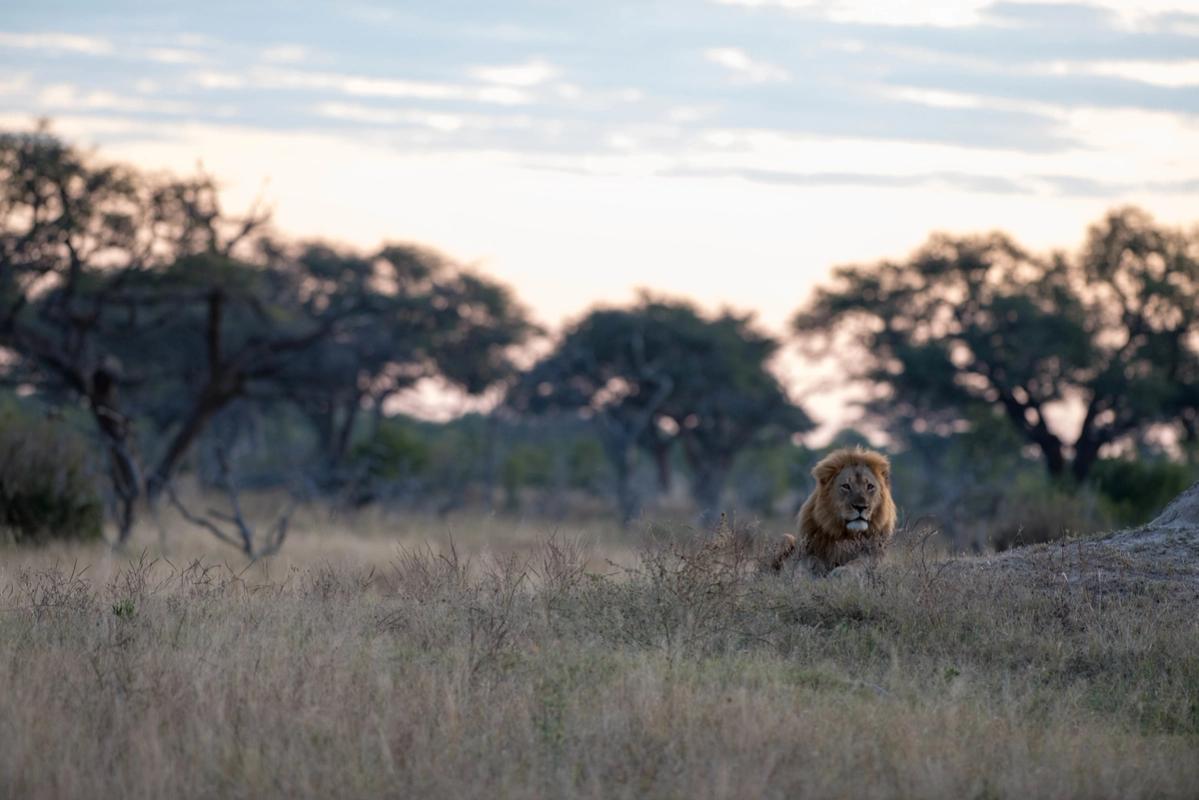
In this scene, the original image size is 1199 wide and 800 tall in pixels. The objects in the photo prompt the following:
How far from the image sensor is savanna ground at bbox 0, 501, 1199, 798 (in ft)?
23.1

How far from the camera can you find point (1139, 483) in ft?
91.8

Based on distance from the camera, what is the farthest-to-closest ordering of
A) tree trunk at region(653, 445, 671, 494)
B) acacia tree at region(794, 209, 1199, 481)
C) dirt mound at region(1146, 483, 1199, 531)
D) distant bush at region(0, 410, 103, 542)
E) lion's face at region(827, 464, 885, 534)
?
tree trunk at region(653, 445, 671, 494) < acacia tree at region(794, 209, 1199, 481) < distant bush at region(0, 410, 103, 542) < dirt mound at region(1146, 483, 1199, 531) < lion's face at region(827, 464, 885, 534)

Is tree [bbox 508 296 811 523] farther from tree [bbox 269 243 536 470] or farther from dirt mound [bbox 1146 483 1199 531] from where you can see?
dirt mound [bbox 1146 483 1199 531]

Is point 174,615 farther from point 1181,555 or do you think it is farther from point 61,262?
point 61,262

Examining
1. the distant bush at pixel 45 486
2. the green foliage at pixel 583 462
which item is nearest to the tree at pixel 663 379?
the green foliage at pixel 583 462

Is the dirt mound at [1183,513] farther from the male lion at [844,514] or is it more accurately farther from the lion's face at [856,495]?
the lion's face at [856,495]

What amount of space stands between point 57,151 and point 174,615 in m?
17.7

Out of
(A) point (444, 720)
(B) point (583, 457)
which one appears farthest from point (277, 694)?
(B) point (583, 457)

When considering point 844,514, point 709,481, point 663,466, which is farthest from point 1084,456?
point 844,514

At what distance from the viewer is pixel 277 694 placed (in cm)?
780

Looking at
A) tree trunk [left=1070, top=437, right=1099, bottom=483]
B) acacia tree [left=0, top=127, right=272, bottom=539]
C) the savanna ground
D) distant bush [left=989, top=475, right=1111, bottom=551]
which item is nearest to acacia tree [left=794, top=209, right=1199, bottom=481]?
tree trunk [left=1070, top=437, right=1099, bottom=483]

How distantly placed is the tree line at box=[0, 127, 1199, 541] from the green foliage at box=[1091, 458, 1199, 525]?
1264 millimetres

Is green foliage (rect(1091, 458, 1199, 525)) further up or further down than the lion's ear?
further down

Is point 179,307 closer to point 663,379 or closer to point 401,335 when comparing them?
point 401,335
